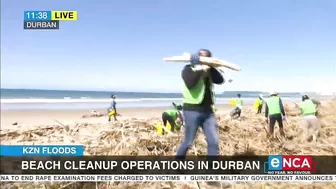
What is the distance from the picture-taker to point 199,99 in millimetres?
2594

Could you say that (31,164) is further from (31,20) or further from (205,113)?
(205,113)

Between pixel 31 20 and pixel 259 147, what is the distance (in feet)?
7.80

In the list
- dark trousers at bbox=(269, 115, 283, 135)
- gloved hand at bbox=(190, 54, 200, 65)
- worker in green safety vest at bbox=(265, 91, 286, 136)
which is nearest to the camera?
gloved hand at bbox=(190, 54, 200, 65)

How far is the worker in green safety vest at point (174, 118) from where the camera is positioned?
12.3ft

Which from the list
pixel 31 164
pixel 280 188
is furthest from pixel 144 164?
pixel 280 188

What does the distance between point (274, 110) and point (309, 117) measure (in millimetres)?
444

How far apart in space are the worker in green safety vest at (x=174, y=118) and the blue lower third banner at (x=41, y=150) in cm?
124

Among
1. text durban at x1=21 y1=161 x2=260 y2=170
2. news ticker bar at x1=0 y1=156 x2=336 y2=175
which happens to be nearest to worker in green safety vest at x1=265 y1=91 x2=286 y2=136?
news ticker bar at x1=0 y1=156 x2=336 y2=175

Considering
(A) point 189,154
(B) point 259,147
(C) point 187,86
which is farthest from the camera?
(B) point 259,147

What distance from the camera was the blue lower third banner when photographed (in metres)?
2.65

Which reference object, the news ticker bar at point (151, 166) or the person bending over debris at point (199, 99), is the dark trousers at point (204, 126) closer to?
the person bending over debris at point (199, 99)

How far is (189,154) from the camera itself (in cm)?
296

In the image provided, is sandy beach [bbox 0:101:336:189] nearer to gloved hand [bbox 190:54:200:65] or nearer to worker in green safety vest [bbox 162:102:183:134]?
worker in green safety vest [bbox 162:102:183:134]

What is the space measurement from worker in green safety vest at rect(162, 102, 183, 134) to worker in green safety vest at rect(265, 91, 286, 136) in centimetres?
117
